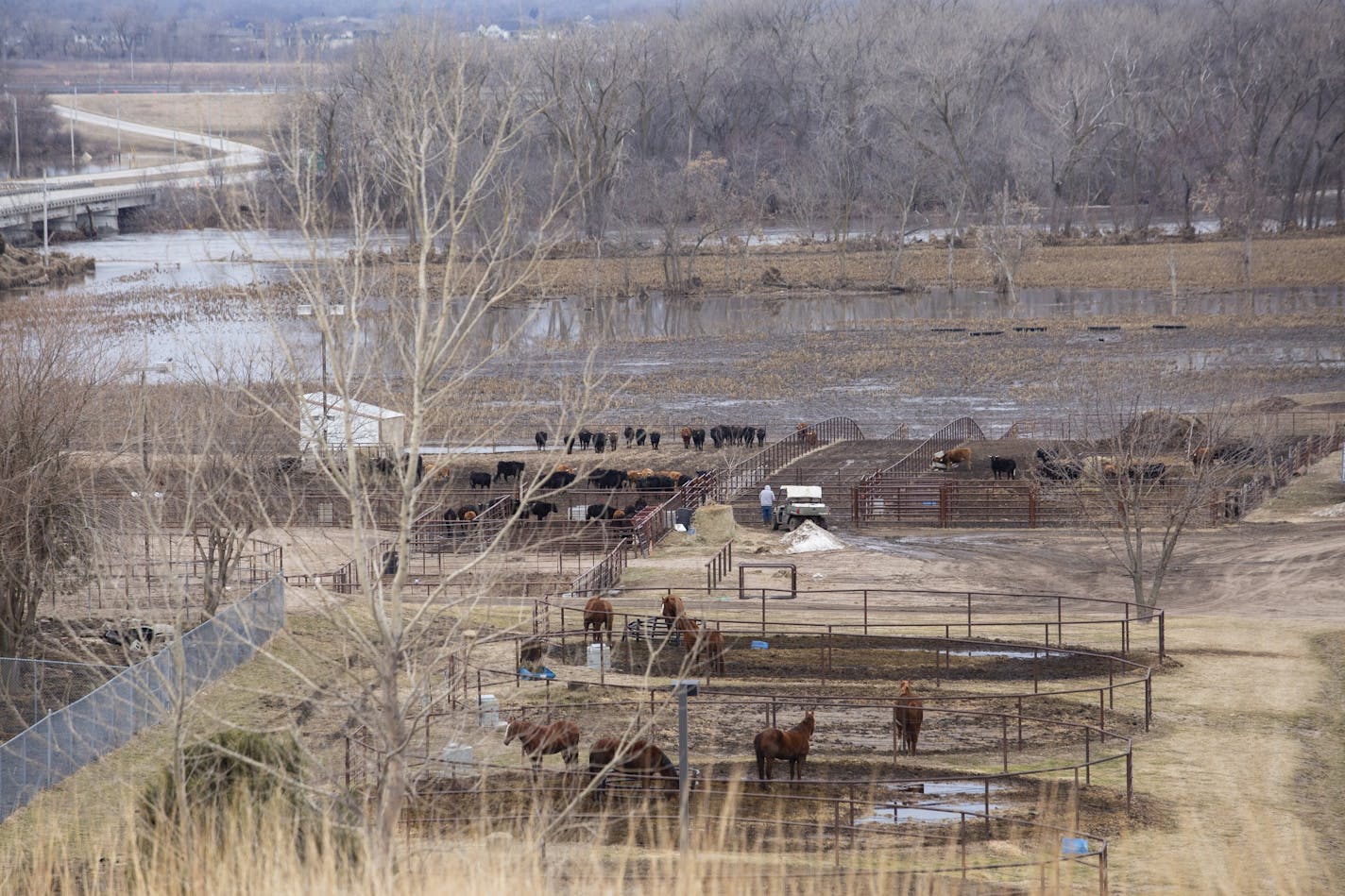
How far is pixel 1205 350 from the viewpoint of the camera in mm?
59812

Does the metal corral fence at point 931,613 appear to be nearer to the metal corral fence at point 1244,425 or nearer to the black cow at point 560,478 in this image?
the black cow at point 560,478

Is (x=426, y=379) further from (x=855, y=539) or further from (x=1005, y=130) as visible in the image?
(x=1005, y=130)

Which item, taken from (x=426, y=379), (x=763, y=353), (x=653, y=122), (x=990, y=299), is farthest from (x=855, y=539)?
(x=653, y=122)

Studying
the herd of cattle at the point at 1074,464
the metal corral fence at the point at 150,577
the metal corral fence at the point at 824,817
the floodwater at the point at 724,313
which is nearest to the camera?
the metal corral fence at the point at 824,817

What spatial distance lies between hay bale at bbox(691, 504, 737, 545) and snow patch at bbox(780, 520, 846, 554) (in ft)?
3.64

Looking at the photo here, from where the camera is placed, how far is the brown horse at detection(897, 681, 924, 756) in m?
17.3

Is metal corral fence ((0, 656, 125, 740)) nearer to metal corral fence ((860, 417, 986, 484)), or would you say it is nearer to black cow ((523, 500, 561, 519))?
black cow ((523, 500, 561, 519))

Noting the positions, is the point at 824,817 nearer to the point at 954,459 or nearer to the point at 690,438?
the point at 954,459

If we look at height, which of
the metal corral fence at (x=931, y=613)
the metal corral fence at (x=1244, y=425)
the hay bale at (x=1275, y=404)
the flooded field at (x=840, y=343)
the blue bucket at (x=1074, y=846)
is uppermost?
the flooded field at (x=840, y=343)

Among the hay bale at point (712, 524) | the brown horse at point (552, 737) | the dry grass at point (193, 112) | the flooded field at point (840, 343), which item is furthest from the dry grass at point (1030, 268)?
the dry grass at point (193, 112)

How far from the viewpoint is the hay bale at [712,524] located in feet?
102

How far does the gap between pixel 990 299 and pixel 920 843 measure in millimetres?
68633

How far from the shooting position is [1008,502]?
3400 cm

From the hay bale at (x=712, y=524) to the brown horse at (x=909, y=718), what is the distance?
526 inches
